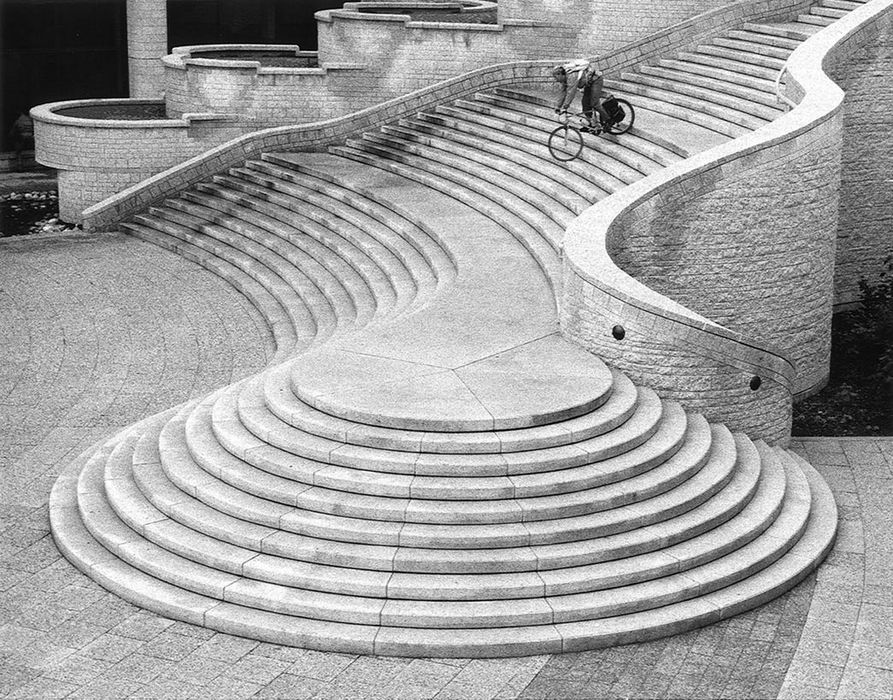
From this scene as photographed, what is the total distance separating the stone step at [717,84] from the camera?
1916 centimetres

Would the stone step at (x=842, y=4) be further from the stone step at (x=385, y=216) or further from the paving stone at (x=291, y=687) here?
the paving stone at (x=291, y=687)

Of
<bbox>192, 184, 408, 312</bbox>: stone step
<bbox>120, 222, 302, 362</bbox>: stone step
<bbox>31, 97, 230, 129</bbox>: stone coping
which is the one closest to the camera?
<bbox>120, 222, 302, 362</bbox>: stone step

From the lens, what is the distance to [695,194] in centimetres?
1459

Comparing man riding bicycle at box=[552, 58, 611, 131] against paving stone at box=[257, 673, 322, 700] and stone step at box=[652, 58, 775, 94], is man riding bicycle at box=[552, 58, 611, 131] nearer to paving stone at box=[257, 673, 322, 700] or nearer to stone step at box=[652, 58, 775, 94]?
stone step at box=[652, 58, 775, 94]

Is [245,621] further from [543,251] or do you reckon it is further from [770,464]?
[543,251]

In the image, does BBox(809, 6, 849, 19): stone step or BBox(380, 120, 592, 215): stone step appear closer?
BBox(380, 120, 592, 215): stone step

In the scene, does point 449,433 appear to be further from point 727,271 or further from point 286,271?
point 286,271

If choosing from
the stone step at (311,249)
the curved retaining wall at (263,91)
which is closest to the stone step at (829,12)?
the curved retaining wall at (263,91)

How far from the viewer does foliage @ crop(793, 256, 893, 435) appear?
1547 centimetres

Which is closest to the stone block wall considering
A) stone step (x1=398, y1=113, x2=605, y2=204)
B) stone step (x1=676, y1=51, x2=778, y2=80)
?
stone step (x1=398, y1=113, x2=605, y2=204)

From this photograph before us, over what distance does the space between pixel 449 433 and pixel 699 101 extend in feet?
33.5

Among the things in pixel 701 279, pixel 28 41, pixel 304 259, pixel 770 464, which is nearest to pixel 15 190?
pixel 28 41

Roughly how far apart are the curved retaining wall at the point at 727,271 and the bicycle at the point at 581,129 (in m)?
3.05

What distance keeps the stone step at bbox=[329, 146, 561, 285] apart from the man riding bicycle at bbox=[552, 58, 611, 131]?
165 centimetres
